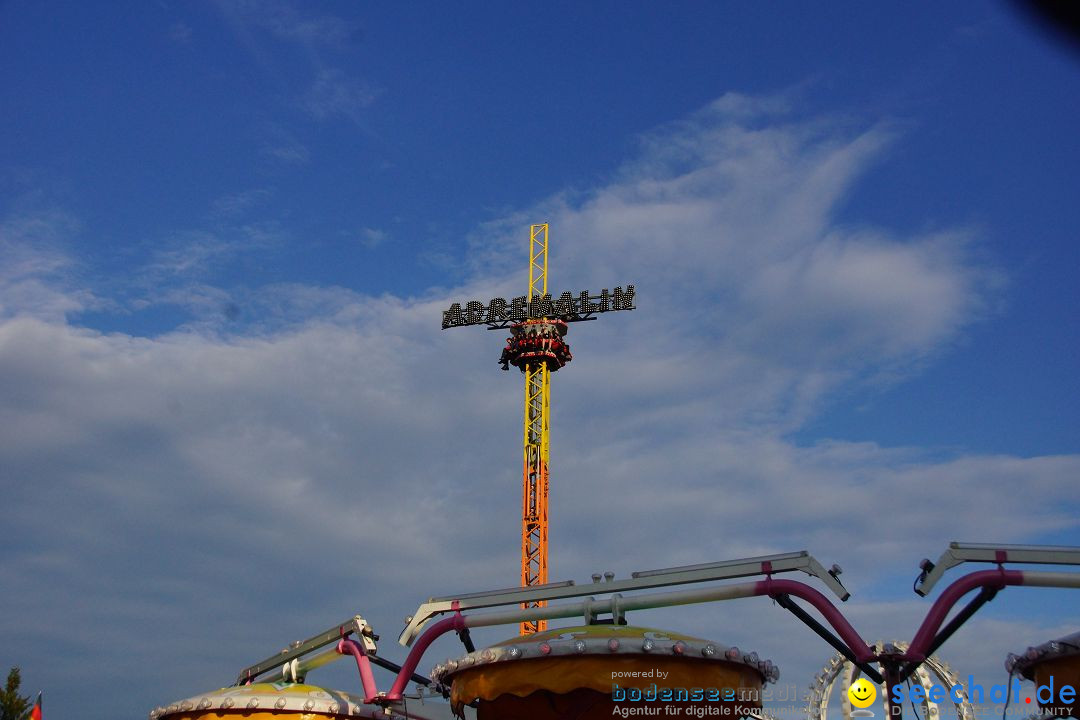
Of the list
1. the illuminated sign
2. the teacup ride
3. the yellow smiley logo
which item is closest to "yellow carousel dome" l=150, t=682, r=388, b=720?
the teacup ride

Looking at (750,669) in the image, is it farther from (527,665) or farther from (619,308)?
(619,308)

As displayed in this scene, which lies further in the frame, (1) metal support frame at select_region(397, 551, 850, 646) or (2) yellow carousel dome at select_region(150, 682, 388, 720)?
(2) yellow carousel dome at select_region(150, 682, 388, 720)

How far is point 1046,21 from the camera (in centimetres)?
561

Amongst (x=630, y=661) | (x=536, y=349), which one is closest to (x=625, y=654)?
(x=630, y=661)

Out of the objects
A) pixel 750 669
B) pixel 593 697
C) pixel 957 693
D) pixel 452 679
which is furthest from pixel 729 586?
pixel 957 693

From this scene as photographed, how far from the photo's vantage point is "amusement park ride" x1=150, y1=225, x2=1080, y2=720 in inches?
531

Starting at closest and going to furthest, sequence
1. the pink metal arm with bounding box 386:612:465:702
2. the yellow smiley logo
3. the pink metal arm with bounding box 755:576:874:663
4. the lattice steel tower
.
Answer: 1. the pink metal arm with bounding box 755:576:874:663
2. the pink metal arm with bounding box 386:612:465:702
3. the yellow smiley logo
4. the lattice steel tower

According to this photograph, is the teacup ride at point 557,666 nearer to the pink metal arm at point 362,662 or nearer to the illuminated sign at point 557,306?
the pink metal arm at point 362,662

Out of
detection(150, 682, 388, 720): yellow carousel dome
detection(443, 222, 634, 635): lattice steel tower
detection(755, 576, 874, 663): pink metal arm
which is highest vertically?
detection(443, 222, 634, 635): lattice steel tower

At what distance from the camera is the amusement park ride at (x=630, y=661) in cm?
1348

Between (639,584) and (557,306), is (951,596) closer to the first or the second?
(639,584)

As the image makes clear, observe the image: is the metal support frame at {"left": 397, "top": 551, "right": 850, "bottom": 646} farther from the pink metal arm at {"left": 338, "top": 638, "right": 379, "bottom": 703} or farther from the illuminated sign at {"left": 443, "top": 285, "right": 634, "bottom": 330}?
the illuminated sign at {"left": 443, "top": 285, "right": 634, "bottom": 330}

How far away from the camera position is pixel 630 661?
13.5 metres

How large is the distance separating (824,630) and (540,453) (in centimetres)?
2626
